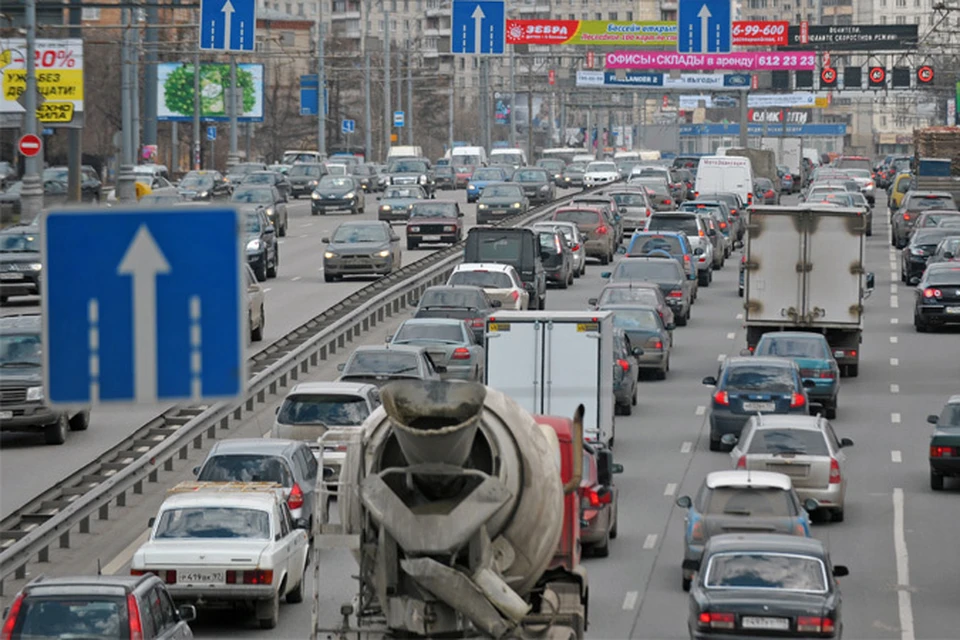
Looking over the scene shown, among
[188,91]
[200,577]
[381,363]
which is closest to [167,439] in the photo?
[381,363]

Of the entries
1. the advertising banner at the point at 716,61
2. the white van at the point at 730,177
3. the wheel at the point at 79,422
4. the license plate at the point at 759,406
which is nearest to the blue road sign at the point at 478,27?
the white van at the point at 730,177

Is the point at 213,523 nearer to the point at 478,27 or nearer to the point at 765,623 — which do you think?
the point at 765,623

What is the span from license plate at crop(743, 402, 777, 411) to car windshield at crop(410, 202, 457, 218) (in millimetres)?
32579

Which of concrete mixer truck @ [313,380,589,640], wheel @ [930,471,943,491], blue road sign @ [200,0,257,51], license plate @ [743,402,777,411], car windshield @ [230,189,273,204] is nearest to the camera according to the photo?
concrete mixer truck @ [313,380,589,640]

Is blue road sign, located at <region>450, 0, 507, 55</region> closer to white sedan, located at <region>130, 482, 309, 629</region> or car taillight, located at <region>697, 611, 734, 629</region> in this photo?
white sedan, located at <region>130, 482, 309, 629</region>

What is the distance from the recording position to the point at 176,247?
26.9 feet

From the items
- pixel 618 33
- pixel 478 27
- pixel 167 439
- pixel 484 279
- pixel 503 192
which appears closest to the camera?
pixel 167 439

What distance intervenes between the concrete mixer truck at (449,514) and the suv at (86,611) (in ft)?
12.8

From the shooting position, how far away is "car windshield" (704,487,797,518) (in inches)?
881

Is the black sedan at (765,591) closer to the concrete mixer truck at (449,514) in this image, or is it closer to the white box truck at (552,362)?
the concrete mixer truck at (449,514)

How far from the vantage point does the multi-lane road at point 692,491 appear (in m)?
21.0

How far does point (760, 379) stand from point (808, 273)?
821 centimetres

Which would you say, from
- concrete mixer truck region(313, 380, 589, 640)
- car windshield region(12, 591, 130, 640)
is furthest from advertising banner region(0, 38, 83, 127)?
concrete mixer truck region(313, 380, 589, 640)

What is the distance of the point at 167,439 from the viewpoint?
28.1 m
